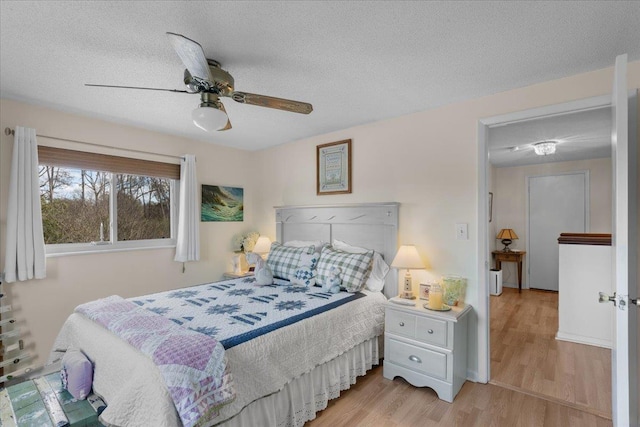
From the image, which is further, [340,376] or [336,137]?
[336,137]

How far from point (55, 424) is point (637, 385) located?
129 inches

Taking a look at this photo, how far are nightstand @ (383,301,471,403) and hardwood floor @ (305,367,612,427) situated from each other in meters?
0.10

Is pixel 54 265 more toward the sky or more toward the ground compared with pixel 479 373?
more toward the sky

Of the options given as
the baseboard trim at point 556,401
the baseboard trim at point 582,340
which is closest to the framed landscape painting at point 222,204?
the baseboard trim at point 556,401

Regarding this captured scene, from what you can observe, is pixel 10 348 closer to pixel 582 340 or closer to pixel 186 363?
pixel 186 363

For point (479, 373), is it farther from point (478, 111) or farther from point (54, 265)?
point (54, 265)

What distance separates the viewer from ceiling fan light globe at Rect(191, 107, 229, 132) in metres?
1.79

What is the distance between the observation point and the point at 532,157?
481 cm

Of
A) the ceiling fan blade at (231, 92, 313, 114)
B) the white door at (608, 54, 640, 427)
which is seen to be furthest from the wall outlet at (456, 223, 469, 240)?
the ceiling fan blade at (231, 92, 313, 114)

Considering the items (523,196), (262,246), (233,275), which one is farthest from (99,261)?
(523,196)

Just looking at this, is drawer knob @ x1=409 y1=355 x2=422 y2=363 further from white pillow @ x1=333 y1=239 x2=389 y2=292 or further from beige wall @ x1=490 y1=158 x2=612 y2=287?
beige wall @ x1=490 y1=158 x2=612 y2=287

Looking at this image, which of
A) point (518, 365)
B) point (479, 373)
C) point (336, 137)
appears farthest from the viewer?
point (336, 137)

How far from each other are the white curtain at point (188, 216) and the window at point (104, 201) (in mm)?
143

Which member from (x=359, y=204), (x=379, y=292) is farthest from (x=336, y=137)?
(x=379, y=292)
